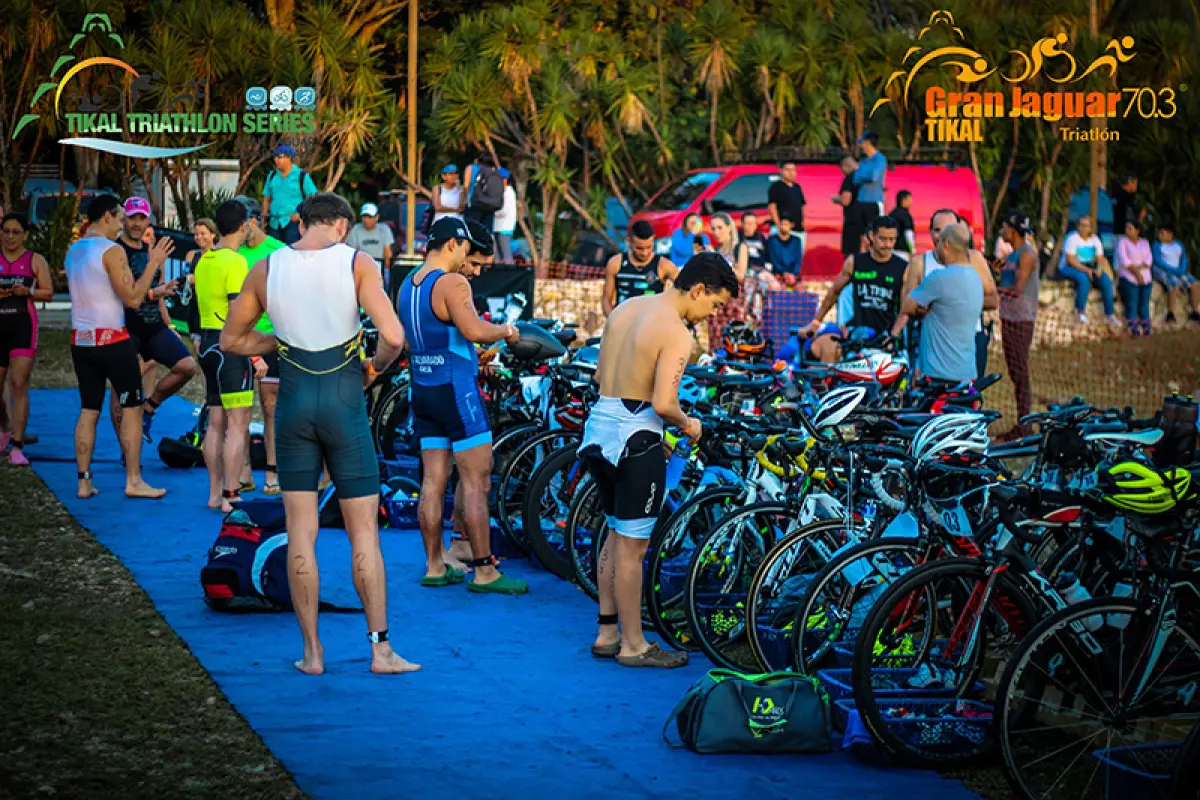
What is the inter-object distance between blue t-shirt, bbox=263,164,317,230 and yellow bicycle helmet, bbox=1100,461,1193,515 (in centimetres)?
1408

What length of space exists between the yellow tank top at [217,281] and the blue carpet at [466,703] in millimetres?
1567

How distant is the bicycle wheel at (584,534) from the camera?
8.74 meters

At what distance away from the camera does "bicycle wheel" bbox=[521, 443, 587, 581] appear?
9227 millimetres

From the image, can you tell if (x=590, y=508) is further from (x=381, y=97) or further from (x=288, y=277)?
(x=381, y=97)

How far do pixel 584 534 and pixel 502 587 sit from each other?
1.77ft

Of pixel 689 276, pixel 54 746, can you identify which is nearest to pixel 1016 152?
pixel 689 276

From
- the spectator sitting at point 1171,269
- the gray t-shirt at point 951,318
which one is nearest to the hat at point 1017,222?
the gray t-shirt at point 951,318

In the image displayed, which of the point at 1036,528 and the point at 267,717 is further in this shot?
the point at 267,717

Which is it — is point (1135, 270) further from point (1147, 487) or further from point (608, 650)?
point (1147, 487)

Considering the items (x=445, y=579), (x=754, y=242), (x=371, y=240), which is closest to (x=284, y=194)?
(x=371, y=240)

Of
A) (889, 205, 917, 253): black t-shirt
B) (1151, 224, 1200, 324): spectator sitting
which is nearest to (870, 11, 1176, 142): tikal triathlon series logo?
(1151, 224, 1200, 324): spectator sitting

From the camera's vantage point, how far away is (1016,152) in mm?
30781

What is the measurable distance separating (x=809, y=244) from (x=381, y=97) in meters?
8.78

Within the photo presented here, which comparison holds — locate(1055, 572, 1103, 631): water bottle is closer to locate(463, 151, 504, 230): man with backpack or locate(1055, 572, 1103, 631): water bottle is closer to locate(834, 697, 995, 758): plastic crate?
locate(834, 697, 995, 758): plastic crate
